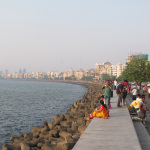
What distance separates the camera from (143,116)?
10305 mm

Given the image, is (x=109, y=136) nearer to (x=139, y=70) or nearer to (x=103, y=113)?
(x=103, y=113)

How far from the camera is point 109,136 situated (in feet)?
23.5

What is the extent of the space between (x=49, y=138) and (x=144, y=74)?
37.1 metres

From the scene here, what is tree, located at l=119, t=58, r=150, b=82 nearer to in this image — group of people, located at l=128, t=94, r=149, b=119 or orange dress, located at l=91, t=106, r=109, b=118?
group of people, located at l=128, t=94, r=149, b=119

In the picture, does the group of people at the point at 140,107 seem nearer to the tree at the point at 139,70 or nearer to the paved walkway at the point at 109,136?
the paved walkway at the point at 109,136

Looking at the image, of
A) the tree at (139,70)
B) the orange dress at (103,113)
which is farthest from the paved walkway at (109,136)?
the tree at (139,70)

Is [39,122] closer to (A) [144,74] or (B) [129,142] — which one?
(B) [129,142]

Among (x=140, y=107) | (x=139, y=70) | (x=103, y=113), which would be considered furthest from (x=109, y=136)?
(x=139, y=70)

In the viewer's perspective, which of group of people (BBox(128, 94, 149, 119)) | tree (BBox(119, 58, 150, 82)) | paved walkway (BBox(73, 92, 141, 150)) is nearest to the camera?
paved walkway (BBox(73, 92, 141, 150))

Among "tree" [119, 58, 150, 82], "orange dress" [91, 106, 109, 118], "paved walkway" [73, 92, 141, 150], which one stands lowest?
"paved walkway" [73, 92, 141, 150]

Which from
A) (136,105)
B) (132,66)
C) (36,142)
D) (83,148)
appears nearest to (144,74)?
(132,66)

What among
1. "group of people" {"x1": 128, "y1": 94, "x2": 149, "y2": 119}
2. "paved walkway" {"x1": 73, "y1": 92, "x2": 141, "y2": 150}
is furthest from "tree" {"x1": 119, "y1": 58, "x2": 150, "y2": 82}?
"paved walkway" {"x1": 73, "y1": 92, "x2": 141, "y2": 150}

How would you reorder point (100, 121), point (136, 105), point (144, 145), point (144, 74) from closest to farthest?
point (144, 145), point (100, 121), point (136, 105), point (144, 74)

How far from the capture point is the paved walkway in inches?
242
